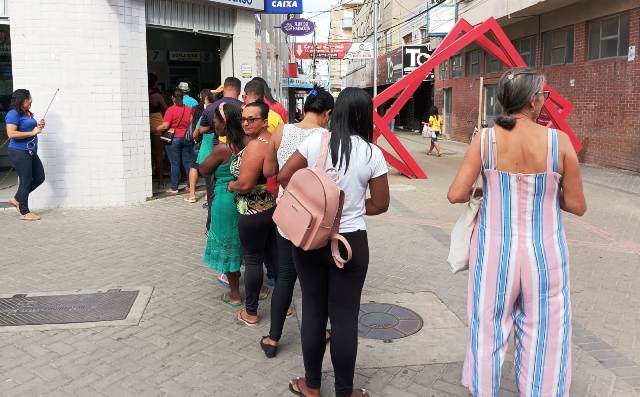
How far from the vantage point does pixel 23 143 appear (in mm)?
7758

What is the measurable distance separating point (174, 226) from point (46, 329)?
3369 mm

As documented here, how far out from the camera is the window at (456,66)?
25.2m

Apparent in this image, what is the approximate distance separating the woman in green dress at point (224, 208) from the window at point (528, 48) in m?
15.6

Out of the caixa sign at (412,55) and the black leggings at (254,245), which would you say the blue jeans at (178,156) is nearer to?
the black leggings at (254,245)

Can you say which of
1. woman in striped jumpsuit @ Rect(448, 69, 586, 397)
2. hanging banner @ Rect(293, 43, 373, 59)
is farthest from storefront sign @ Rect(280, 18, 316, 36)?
hanging banner @ Rect(293, 43, 373, 59)

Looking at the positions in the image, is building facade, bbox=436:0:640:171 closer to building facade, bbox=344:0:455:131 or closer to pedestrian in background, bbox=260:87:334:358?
building facade, bbox=344:0:455:131

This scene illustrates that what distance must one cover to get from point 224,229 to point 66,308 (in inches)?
57.6

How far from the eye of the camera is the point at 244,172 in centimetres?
405

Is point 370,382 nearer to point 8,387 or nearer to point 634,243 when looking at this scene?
point 8,387

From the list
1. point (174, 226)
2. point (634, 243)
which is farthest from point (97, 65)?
point (634, 243)

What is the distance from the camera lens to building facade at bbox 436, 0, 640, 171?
43.1 feet

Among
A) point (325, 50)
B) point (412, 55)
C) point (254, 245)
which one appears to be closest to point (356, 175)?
point (254, 245)

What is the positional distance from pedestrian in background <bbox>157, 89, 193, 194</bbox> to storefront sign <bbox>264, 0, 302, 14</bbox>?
2.70 m

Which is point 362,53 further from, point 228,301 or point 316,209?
point 316,209
